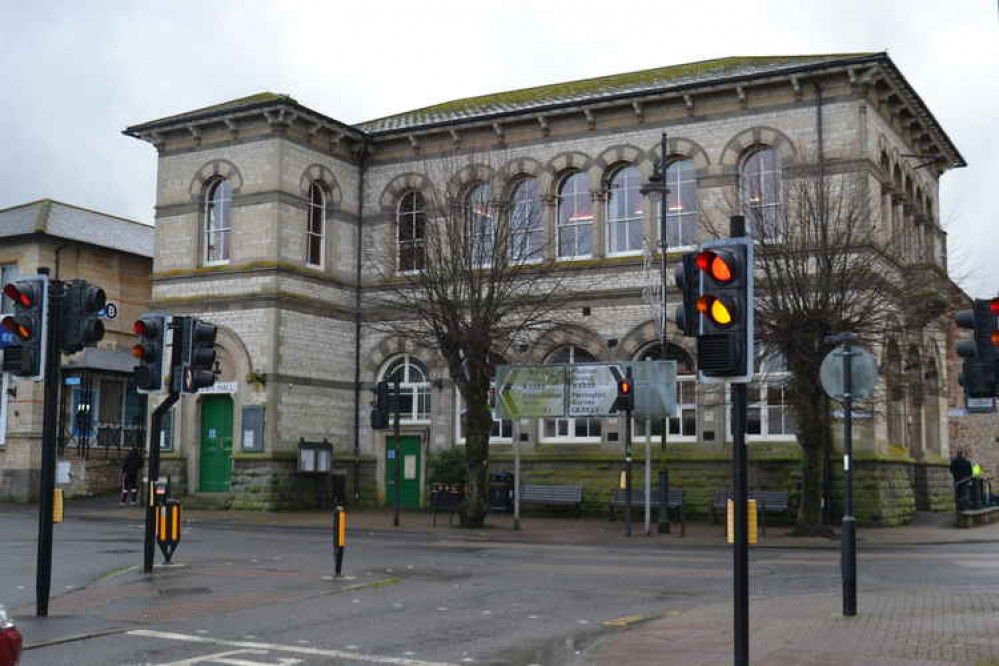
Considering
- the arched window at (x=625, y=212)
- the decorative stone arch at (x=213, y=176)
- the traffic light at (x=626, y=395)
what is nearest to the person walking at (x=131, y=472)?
the decorative stone arch at (x=213, y=176)

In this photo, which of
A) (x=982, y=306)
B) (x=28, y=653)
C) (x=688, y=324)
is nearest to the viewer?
(x=688, y=324)

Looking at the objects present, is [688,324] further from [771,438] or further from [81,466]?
[81,466]

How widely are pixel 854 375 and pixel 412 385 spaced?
931 inches

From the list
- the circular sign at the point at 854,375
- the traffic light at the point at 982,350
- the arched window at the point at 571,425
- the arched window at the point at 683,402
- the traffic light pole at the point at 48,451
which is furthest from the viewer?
the arched window at the point at 571,425

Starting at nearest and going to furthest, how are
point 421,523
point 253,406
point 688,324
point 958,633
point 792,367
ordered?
point 688,324 < point 958,633 < point 792,367 < point 421,523 < point 253,406

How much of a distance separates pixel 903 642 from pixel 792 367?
46.4 ft

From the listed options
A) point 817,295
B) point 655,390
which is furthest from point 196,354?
point 817,295

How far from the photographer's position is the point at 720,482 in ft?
98.2

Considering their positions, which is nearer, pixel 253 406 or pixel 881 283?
pixel 881 283

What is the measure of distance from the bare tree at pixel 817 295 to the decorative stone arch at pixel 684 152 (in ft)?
13.5

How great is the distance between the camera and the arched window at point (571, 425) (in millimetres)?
32250

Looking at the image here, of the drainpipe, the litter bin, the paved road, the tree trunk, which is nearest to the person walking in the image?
the drainpipe

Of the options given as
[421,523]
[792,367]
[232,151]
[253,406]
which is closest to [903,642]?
[792,367]

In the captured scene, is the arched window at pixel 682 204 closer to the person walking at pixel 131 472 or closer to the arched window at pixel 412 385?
the arched window at pixel 412 385
